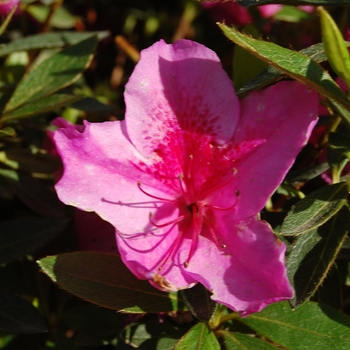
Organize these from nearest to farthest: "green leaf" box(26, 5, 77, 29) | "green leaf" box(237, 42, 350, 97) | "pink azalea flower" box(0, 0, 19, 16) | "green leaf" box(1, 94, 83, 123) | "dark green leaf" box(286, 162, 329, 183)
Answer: "green leaf" box(237, 42, 350, 97) → "dark green leaf" box(286, 162, 329, 183) → "green leaf" box(1, 94, 83, 123) → "pink azalea flower" box(0, 0, 19, 16) → "green leaf" box(26, 5, 77, 29)

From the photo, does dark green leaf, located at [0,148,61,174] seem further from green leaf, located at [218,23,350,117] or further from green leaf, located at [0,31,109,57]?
Answer: green leaf, located at [218,23,350,117]

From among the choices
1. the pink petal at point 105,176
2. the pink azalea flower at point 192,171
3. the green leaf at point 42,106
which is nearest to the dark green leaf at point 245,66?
the pink azalea flower at point 192,171

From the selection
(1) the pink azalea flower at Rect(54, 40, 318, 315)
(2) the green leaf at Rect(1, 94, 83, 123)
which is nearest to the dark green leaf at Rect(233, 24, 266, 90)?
(1) the pink azalea flower at Rect(54, 40, 318, 315)

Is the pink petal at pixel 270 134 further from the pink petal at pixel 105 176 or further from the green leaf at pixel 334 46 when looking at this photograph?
the pink petal at pixel 105 176

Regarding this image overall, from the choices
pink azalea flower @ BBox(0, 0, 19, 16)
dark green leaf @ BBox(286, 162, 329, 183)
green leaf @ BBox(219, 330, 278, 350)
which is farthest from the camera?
pink azalea flower @ BBox(0, 0, 19, 16)

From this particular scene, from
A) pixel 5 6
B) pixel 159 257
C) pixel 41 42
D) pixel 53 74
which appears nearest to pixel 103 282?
pixel 159 257

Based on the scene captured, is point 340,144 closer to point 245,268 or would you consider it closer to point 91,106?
point 245,268
